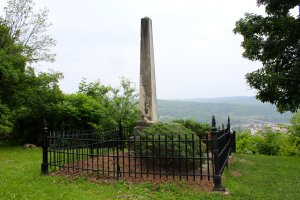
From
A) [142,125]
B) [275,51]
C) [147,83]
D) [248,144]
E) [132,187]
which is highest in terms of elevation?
[275,51]

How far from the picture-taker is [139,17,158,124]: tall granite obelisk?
11.1m

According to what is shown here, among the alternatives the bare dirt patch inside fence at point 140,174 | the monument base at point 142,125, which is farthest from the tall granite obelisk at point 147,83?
the bare dirt patch inside fence at point 140,174

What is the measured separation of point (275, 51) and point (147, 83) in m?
5.10

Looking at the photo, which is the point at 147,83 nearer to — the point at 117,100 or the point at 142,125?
the point at 142,125

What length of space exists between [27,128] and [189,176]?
12.1 m

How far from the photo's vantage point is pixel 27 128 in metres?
17.4

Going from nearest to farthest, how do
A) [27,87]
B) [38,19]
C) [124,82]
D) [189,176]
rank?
[189,176] < [27,87] < [38,19] < [124,82]

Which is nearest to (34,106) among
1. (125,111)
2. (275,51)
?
(125,111)

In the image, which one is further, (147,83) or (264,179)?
(147,83)

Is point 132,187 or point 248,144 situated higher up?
point 132,187

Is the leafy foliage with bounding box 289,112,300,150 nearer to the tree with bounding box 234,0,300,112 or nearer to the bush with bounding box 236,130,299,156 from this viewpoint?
the bush with bounding box 236,130,299,156

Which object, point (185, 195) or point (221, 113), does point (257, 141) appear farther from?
point (221, 113)

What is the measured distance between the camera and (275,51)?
12188mm

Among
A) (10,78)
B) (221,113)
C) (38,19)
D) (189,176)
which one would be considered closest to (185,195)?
(189,176)
